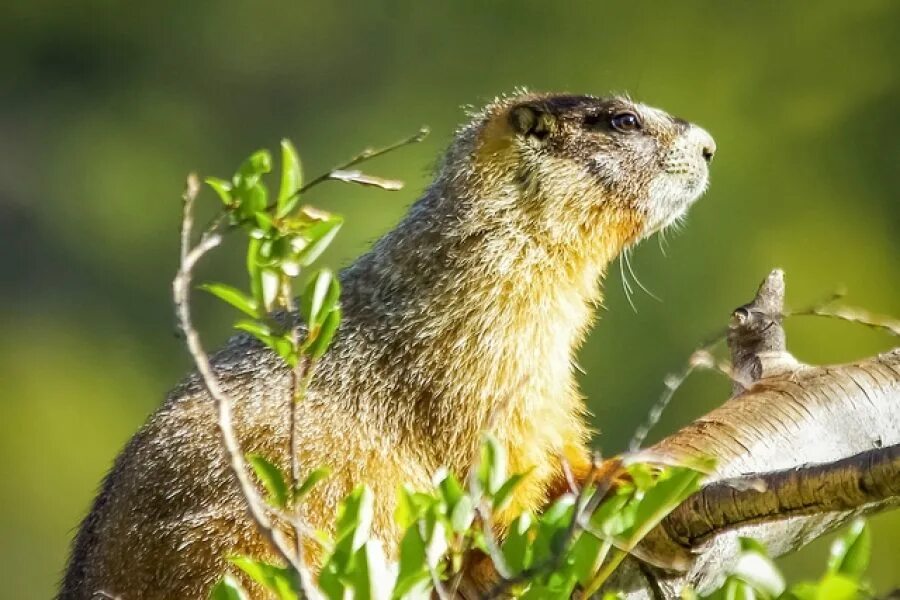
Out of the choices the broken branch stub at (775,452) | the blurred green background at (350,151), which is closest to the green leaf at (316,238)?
the broken branch stub at (775,452)

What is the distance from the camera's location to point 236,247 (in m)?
17.3

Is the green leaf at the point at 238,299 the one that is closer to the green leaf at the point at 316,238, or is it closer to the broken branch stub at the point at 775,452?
the green leaf at the point at 316,238

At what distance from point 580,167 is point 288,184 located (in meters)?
2.25

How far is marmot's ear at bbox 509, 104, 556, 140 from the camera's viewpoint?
4910 mm

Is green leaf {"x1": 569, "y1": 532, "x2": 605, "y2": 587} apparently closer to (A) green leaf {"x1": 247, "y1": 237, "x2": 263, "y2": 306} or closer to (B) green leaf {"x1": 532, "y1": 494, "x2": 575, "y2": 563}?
(B) green leaf {"x1": 532, "y1": 494, "x2": 575, "y2": 563}

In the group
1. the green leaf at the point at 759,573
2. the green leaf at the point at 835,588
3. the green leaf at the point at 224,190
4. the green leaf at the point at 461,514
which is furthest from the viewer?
the green leaf at the point at 224,190

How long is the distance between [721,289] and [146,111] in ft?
29.2

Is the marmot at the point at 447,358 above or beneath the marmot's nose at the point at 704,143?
beneath

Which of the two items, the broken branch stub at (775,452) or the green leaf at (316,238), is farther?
the broken branch stub at (775,452)

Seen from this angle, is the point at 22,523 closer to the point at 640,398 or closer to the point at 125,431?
the point at 125,431

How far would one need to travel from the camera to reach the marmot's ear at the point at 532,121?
193 inches

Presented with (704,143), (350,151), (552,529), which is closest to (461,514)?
(552,529)

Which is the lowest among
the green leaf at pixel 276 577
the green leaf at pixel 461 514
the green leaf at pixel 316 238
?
the green leaf at pixel 276 577

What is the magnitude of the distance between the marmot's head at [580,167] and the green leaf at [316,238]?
6.29 feet
